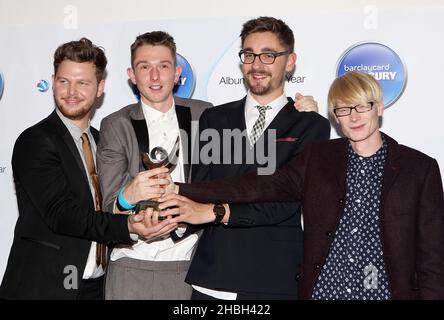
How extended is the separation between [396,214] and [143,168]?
118 centimetres

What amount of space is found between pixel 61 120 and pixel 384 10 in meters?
1.89

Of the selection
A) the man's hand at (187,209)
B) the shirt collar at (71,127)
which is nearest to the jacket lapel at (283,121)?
the man's hand at (187,209)

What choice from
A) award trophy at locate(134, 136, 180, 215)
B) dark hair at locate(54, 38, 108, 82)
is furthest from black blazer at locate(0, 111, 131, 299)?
dark hair at locate(54, 38, 108, 82)

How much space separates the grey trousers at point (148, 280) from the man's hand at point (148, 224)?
19 centimetres

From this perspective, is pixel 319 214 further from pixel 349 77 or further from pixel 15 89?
pixel 15 89

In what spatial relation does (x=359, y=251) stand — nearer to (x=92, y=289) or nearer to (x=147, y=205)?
(x=147, y=205)

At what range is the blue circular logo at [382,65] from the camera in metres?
3.52

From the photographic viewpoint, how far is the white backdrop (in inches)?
138

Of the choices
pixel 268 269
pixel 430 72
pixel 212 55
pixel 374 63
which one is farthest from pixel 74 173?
pixel 430 72

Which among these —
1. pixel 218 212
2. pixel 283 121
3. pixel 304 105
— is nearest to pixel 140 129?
→ pixel 218 212

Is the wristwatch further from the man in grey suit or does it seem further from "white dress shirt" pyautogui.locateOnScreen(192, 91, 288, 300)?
"white dress shirt" pyautogui.locateOnScreen(192, 91, 288, 300)

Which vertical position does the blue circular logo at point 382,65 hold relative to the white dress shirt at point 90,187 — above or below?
above

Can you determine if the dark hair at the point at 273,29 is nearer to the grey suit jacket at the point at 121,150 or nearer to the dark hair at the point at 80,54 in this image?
the grey suit jacket at the point at 121,150

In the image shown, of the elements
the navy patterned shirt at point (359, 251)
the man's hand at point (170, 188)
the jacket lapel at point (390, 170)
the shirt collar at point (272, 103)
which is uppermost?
the shirt collar at point (272, 103)
